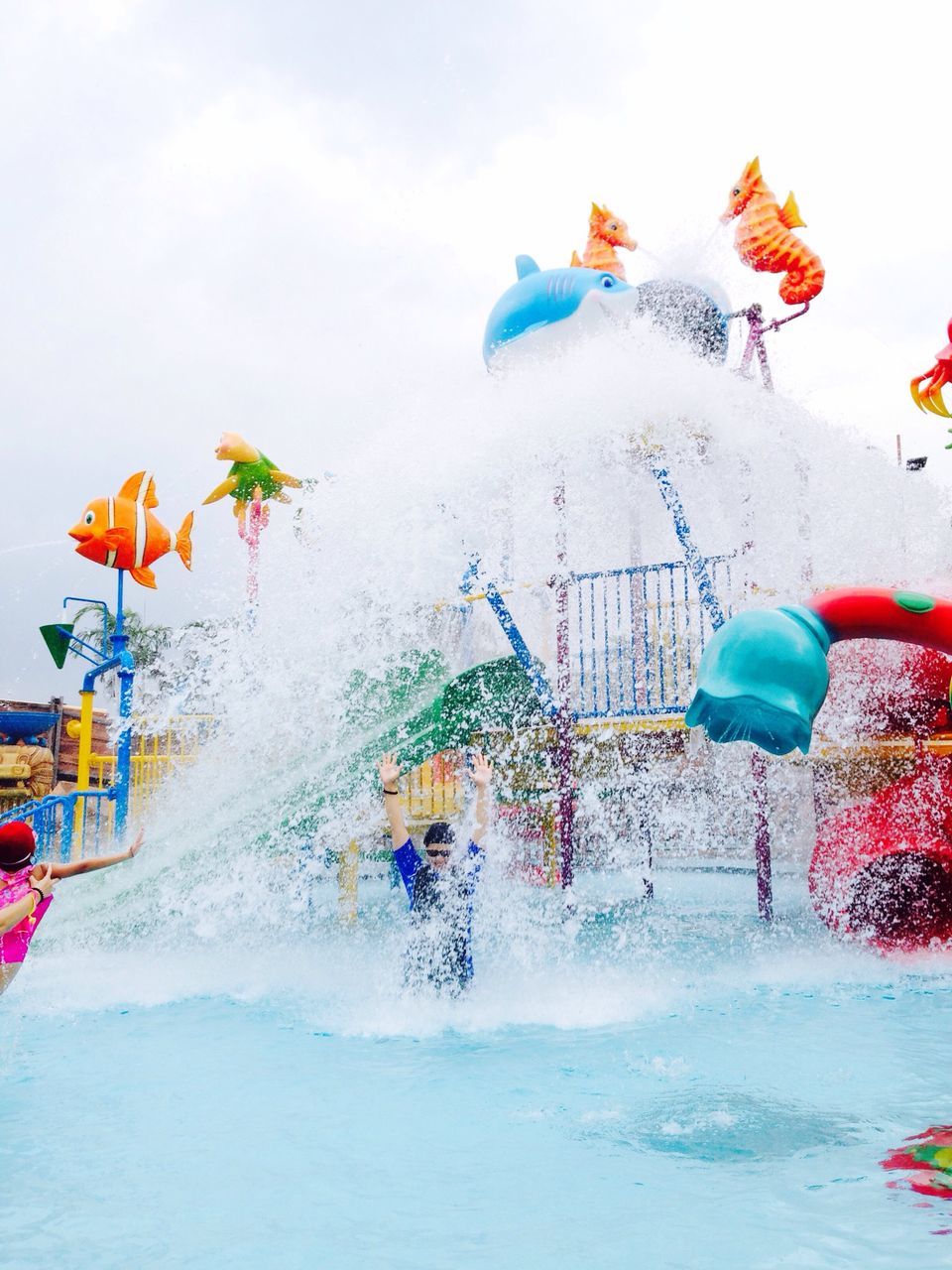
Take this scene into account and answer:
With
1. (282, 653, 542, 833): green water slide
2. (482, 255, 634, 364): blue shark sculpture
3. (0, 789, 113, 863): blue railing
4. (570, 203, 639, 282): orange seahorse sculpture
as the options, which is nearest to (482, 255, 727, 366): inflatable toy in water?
(482, 255, 634, 364): blue shark sculpture

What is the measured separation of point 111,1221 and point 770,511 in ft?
23.1

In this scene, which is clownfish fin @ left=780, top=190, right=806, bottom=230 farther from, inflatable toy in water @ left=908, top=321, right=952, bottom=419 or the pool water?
the pool water

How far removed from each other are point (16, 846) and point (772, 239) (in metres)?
8.41

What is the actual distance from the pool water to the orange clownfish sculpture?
435 centimetres

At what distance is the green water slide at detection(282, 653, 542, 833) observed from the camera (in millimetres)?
6508

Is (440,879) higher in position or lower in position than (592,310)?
lower

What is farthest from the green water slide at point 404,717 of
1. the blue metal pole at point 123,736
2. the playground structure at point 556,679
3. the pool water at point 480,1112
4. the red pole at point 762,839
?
the blue metal pole at point 123,736

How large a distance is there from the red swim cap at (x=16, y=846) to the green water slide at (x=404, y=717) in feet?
8.99

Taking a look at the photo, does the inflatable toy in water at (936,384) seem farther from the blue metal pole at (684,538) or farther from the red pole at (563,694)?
the red pole at (563,694)

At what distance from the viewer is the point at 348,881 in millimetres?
8953

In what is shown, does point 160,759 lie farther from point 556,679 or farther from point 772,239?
point 772,239

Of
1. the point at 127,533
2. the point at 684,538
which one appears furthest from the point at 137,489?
the point at 684,538

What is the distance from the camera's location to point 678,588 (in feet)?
25.6

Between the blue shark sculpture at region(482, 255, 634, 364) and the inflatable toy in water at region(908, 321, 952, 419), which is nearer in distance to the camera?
the inflatable toy in water at region(908, 321, 952, 419)
